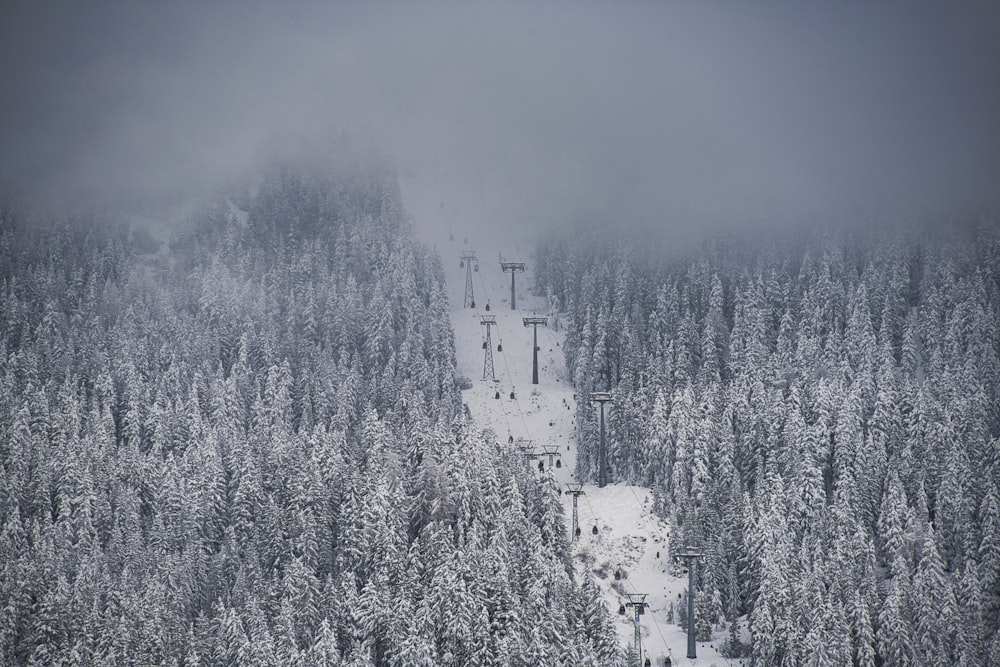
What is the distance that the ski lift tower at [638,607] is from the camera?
81.9m

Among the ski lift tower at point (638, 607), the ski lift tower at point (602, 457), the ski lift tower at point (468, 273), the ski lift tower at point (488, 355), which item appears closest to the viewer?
the ski lift tower at point (638, 607)

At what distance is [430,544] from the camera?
274ft

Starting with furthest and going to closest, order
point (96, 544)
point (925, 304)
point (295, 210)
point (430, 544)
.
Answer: point (295, 210), point (925, 304), point (96, 544), point (430, 544)

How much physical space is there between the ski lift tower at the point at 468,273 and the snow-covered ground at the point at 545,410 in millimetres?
818

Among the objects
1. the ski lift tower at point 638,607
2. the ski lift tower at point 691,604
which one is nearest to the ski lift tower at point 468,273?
the ski lift tower at point 638,607

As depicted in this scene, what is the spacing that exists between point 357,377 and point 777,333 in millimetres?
45589

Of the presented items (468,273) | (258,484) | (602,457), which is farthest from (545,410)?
(468,273)

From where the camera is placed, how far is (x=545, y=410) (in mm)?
128750

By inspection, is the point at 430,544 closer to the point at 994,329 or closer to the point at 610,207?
the point at 994,329

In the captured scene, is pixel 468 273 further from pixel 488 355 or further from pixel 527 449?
pixel 527 449

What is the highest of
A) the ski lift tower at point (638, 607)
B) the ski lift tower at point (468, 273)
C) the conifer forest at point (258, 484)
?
the ski lift tower at point (468, 273)

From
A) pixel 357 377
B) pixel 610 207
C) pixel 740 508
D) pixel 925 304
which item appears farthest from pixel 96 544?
pixel 610 207

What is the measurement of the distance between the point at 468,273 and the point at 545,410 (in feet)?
142

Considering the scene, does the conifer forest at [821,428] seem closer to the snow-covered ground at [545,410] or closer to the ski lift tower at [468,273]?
the snow-covered ground at [545,410]
